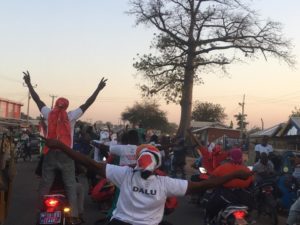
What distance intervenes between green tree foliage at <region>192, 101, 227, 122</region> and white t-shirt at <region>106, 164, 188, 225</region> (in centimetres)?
10760

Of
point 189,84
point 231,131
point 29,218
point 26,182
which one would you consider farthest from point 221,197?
point 231,131

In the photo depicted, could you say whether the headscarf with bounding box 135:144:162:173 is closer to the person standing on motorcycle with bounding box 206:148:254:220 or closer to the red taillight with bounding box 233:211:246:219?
the red taillight with bounding box 233:211:246:219

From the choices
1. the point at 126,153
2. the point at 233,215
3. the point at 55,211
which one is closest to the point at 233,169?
the point at 233,215

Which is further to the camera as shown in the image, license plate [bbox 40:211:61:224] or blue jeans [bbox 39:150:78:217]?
blue jeans [bbox 39:150:78:217]

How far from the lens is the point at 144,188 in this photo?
15.6ft

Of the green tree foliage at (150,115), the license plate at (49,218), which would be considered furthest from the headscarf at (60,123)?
the green tree foliage at (150,115)

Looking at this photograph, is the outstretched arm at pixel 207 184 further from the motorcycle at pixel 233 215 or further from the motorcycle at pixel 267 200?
the motorcycle at pixel 267 200

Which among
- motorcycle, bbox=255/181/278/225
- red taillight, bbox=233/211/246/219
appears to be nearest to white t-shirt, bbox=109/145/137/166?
red taillight, bbox=233/211/246/219

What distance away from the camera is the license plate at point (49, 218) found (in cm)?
641

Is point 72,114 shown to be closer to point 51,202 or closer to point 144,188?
point 51,202

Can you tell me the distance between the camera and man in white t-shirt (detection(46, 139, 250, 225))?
4.72m

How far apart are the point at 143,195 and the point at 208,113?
10936 centimetres

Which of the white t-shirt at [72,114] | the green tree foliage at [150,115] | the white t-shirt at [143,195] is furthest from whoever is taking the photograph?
the green tree foliage at [150,115]

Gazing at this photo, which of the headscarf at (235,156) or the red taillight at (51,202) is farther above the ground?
the headscarf at (235,156)
